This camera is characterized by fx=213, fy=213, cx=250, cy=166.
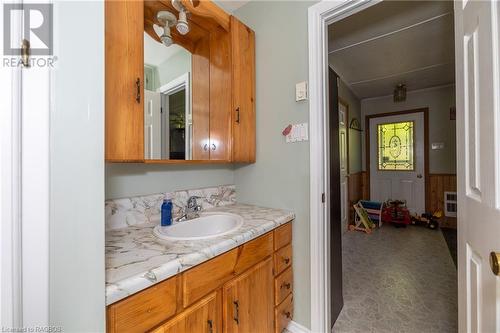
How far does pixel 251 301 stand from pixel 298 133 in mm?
1011

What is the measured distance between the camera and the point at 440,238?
314 cm

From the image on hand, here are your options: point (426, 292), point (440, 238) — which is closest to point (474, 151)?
point (426, 292)

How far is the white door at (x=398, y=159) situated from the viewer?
12.9 ft

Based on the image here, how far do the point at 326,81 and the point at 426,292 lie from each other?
2.00 m

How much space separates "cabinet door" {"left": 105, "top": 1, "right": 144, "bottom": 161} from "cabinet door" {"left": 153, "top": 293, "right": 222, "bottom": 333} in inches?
26.4

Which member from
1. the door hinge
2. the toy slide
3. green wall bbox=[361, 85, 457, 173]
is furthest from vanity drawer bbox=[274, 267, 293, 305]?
green wall bbox=[361, 85, 457, 173]

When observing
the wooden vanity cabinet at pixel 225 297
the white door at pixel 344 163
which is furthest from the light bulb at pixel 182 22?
the white door at pixel 344 163

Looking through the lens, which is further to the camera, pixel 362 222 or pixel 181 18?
pixel 362 222

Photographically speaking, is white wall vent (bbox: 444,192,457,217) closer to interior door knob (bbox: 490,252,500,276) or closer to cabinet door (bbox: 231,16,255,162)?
cabinet door (bbox: 231,16,255,162)

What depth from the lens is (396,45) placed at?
7.81 feet

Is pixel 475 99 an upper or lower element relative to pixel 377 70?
lower

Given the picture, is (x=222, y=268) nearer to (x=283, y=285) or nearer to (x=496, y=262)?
(x=283, y=285)

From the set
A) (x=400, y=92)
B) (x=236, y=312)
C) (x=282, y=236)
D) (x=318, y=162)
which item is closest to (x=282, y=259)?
(x=282, y=236)

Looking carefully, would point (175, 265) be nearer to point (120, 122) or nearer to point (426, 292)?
point (120, 122)
